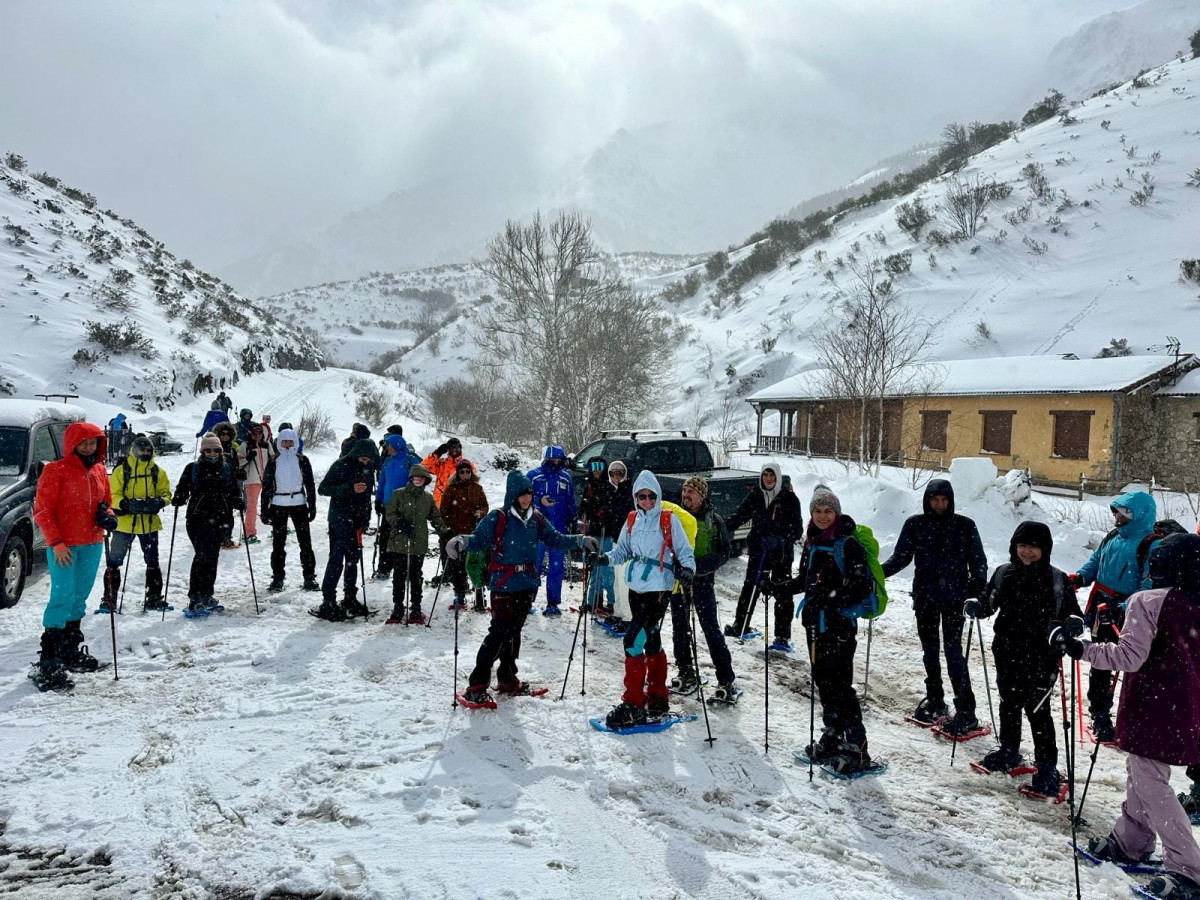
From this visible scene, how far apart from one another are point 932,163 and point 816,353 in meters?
38.4

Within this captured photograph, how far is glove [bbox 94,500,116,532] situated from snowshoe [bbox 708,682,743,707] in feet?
15.9

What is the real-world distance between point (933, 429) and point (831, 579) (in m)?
23.5

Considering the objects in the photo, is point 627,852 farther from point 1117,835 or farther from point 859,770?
point 1117,835

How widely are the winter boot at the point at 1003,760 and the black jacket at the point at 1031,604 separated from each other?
0.68m

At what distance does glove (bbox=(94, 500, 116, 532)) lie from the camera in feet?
17.4

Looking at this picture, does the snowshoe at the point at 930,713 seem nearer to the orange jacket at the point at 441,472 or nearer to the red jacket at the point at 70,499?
the orange jacket at the point at 441,472

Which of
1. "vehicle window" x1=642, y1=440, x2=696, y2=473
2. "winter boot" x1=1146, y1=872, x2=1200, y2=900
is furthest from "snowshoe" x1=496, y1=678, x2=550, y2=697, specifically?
"vehicle window" x1=642, y1=440, x2=696, y2=473

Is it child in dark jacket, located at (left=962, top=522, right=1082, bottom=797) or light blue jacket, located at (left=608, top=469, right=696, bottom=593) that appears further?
light blue jacket, located at (left=608, top=469, right=696, bottom=593)

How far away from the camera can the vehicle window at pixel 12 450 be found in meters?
7.27

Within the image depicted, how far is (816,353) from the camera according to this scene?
40625mm

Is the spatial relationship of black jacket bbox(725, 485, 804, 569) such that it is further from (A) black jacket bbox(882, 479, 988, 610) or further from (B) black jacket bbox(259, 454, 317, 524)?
(B) black jacket bbox(259, 454, 317, 524)

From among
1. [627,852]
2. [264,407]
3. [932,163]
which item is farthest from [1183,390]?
[932,163]

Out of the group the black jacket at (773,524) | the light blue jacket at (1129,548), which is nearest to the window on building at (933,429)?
the black jacket at (773,524)

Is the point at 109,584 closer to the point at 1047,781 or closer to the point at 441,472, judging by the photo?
the point at 441,472
